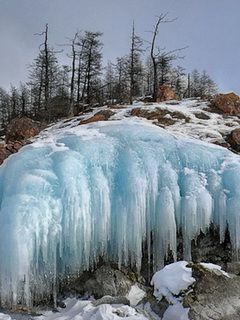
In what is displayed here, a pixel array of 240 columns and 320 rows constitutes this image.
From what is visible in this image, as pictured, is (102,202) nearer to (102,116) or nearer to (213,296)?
(213,296)

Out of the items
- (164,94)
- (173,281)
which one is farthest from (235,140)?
(164,94)

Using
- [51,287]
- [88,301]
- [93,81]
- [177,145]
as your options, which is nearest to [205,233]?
[177,145]

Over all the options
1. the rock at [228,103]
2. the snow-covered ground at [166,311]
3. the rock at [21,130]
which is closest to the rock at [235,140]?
the rock at [228,103]

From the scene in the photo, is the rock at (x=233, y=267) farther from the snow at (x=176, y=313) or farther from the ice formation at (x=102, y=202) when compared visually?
the snow at (x=176, y=313)

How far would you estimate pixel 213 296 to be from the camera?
630 centimetres

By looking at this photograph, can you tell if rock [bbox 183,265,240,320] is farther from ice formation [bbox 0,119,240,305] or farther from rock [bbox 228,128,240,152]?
rock [bbox 228,128,240,152]

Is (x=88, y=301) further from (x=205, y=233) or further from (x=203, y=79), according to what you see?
(x=203, y=79)

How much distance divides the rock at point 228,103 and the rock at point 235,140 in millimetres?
4389

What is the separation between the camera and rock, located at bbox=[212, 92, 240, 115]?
56.0 feet

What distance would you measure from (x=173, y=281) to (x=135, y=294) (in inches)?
61.9

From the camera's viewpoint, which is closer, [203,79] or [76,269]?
[76,269]

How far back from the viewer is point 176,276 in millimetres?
6555

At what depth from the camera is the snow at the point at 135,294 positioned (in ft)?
24.9

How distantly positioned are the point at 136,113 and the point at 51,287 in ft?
32.5
